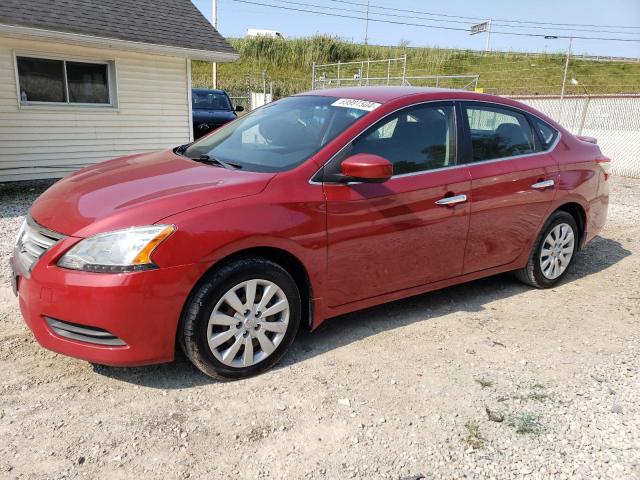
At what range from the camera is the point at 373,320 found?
4.04 m

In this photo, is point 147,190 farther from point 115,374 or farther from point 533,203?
point 533,203

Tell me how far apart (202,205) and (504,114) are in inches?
111

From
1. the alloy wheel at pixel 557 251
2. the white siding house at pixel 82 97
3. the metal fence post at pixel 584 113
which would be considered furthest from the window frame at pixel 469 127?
the metal fence post at pixel 584 113

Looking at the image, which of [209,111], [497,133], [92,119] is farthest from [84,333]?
[209,111]

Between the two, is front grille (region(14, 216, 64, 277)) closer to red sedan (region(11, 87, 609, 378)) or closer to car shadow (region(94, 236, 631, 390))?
red sedan (region(11, 87, 609, 378))

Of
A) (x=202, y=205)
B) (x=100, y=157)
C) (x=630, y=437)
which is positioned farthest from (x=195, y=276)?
(x=100, y=157)

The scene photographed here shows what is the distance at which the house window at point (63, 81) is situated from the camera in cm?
925

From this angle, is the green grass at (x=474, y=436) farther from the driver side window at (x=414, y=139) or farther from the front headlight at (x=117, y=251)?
the front headlight at (x=117, y=251)

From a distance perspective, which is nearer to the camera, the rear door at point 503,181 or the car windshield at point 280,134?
the car windshield at point 280,134

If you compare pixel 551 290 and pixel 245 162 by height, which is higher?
pixel 245 162

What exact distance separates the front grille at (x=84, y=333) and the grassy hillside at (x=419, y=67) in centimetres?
2699

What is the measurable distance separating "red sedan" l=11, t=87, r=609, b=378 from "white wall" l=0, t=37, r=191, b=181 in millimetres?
6688

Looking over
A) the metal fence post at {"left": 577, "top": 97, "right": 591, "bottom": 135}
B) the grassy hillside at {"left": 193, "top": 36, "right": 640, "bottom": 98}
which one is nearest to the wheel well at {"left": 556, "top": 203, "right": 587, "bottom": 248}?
the metal fence post at {"left": 577, "top": 97, "right": 591, "bottom": 135}

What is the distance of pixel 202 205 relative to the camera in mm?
2867
